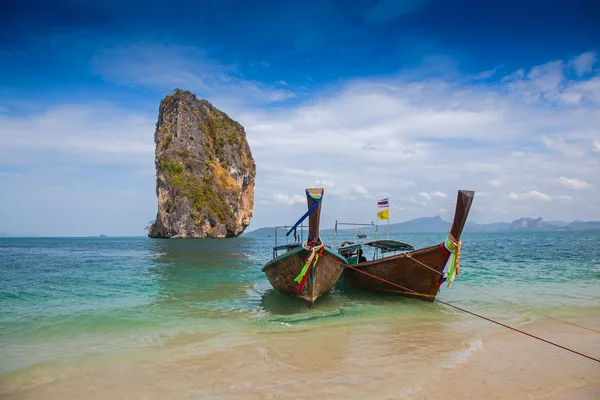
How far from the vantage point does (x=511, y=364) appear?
6.62m

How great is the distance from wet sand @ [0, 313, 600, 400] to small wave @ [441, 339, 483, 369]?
0.06 ft

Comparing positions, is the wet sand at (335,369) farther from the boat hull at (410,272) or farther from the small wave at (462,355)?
the boat hull at (410,272)

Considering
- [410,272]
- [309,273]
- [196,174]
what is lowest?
[410,272]

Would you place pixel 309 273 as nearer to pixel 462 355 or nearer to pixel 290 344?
pixel 290 344

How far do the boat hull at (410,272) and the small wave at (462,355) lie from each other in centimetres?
315

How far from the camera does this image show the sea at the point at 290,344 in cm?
586

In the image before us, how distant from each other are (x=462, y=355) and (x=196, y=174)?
7654 cm

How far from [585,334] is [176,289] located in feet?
45.0

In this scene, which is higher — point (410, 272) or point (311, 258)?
point (311, 258)

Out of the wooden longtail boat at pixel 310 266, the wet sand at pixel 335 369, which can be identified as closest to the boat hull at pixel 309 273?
the wooden longtail boat at pixel 310 266

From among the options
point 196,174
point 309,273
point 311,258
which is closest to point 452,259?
point 311,258

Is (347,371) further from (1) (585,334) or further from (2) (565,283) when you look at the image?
(2) (565,283)

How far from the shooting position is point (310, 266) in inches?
417

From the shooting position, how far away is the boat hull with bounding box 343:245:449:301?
10953 mm
